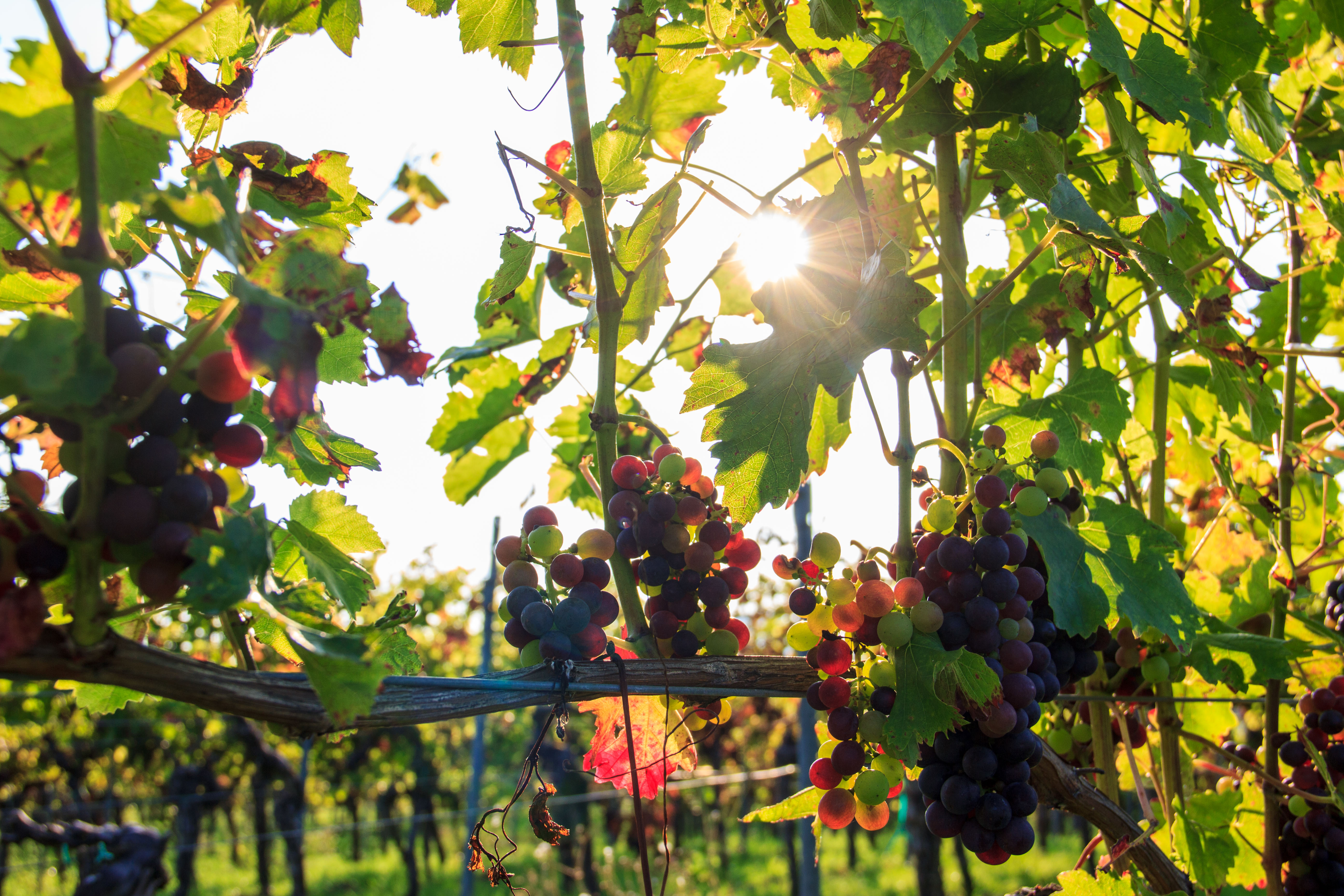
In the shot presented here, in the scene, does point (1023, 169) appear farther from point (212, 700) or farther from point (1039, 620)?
point (212, 700)

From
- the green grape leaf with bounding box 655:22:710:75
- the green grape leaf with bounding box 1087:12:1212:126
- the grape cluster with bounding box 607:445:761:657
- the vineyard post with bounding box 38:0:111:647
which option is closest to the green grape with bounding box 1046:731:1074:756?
the grape cluster with bounding box 607:445:761:657

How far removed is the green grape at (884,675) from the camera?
1.13 meters

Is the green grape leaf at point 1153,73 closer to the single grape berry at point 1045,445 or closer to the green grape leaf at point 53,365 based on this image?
the single grape berry at point 1045,445

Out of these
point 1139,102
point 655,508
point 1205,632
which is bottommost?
point 1205,632

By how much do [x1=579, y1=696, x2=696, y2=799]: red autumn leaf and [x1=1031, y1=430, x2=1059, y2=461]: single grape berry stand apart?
68 centimetres

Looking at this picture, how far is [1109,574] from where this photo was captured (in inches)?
53.3

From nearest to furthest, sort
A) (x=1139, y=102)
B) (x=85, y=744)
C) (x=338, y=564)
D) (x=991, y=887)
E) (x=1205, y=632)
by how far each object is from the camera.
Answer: (x=338, y=564), (x=1139, y=102), (x=1205, y=632), (x=991, y=887), (x=85, y=744)

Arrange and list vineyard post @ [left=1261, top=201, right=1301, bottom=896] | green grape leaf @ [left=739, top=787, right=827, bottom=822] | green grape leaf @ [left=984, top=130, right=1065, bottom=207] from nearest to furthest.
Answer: green grape leaf @ [left=984, top=130, right=1065, bottom=207] < green grape leaf @ [left=739, top=787, right=827, bottom=822] < vineyard post @ [left=1261, top=201, right=1301, bottom=896]

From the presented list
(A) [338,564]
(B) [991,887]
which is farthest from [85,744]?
(A) [338,564]

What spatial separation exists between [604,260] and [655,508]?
0.33 meters

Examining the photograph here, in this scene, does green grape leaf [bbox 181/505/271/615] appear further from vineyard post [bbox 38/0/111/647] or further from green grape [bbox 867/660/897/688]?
green grape [bbox 867/660/897/688]

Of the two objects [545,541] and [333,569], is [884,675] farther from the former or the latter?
[333,569]

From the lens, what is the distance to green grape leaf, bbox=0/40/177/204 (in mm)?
599

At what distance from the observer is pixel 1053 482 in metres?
1.28
